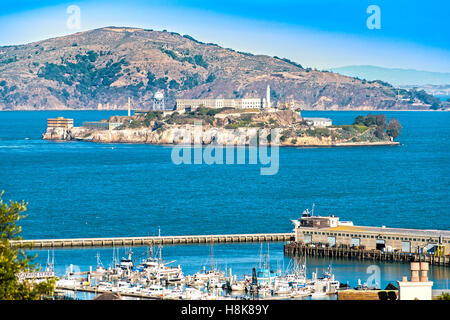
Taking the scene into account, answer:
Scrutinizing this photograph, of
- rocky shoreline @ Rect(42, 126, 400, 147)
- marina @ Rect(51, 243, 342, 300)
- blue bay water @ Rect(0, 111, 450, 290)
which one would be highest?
rocky shoreline @ Rect(42, 126, 400, 147)

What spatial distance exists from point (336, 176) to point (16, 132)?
99297 millimetres

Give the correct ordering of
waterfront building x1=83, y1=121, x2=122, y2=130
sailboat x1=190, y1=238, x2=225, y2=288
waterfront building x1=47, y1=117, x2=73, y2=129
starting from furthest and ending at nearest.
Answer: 1. waterfront building x1=47, y1=117, x2=73, y2=129
2. waterfront building x1=83, y1=121, x2=122, y2=130
3. sailboat x1=190, y1=238, x2=225, y2=288

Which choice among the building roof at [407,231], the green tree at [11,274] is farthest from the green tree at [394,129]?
the green tree at [11,274]

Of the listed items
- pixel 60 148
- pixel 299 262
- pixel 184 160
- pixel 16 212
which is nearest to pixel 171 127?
pixel 60 148

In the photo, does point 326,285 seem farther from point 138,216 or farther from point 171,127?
point 171,127

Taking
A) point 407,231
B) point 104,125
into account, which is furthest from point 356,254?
point 104,125

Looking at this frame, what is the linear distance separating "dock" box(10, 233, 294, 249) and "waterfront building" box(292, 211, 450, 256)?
73.8 inches

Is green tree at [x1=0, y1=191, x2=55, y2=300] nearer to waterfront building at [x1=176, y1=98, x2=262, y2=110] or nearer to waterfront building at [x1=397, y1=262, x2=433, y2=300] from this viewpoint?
waterfront building at [x1=397, y1=262, x2=433, y2=300]

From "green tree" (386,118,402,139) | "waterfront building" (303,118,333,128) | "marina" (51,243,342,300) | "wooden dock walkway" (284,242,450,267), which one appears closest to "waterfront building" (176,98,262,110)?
"waterfront building" (303,118,333,128)

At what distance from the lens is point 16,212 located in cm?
1744

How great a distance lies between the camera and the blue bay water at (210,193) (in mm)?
54156

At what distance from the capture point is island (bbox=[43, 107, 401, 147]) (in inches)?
5438

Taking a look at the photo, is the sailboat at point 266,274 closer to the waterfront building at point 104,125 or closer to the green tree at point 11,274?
the green tree at point 11,274

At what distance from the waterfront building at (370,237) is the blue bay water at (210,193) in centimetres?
194
